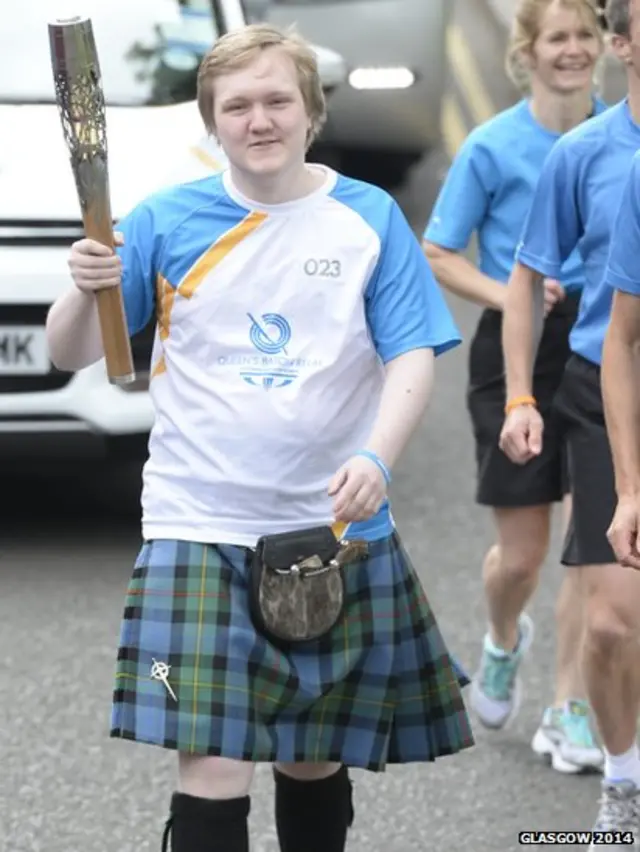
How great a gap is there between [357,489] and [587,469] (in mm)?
1246

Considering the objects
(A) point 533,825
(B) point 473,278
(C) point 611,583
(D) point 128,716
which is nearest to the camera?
(D) point 128,716

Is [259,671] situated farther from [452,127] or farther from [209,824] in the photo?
[452,127]

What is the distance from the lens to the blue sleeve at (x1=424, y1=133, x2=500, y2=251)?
20.4 feet

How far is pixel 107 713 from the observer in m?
6.46

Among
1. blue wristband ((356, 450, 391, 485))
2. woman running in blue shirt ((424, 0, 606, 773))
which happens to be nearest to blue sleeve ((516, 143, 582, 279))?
woman running in blue shirt ((424, 0, 606, 773))

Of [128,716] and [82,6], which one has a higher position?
[82,6]

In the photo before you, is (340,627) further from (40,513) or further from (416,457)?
(416,457)

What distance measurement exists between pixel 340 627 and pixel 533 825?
4.47 feet

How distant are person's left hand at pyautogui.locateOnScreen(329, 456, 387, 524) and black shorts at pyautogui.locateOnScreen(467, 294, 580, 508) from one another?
188 centimetres

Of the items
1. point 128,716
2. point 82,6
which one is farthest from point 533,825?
point 82,6

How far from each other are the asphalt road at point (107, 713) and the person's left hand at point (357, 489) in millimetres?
1462

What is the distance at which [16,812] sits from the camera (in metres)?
5.68

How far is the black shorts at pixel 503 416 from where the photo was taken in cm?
612

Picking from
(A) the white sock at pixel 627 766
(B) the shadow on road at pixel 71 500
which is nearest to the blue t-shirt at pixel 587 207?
(A) the white sock at pixel 627 766
